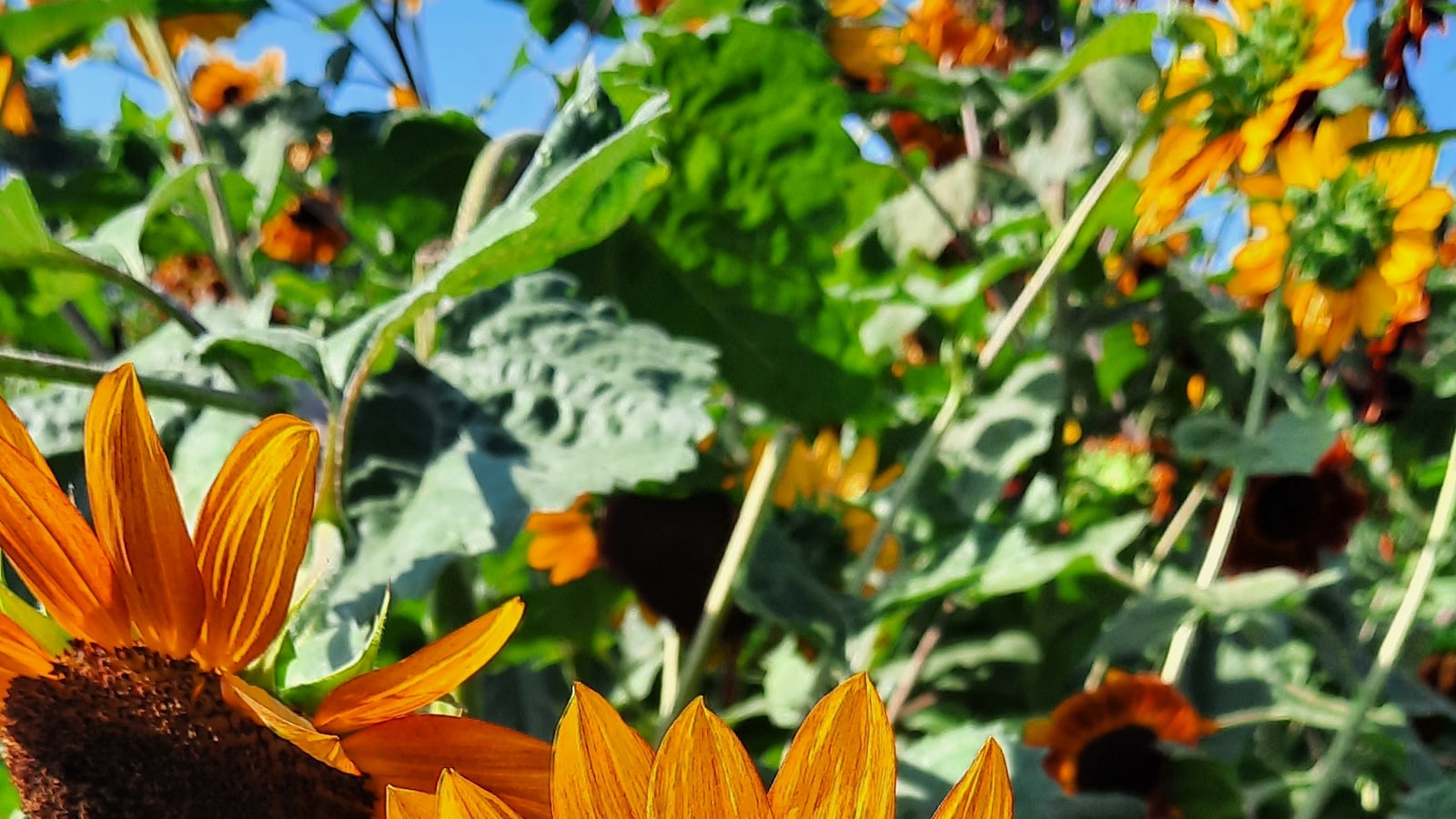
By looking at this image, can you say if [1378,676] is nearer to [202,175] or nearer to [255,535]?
[255,535]

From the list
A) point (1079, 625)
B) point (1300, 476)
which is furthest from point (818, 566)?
point (1300, 476)

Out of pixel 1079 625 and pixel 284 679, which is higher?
pixel 284 679

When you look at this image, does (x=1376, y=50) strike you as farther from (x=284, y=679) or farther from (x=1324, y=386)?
(x=284, y=679)

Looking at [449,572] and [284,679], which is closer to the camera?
[284,679]

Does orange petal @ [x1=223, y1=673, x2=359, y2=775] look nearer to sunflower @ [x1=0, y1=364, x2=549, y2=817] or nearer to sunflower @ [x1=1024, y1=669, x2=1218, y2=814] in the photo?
sunflower @ [x1=0, y1=364, x2=549, y2=817]

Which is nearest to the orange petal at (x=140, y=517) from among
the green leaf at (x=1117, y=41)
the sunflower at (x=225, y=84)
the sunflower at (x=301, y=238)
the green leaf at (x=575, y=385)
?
the green leaf at (x=575, y=385)

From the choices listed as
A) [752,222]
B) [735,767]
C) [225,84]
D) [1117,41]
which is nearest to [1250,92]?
[1117,41]
